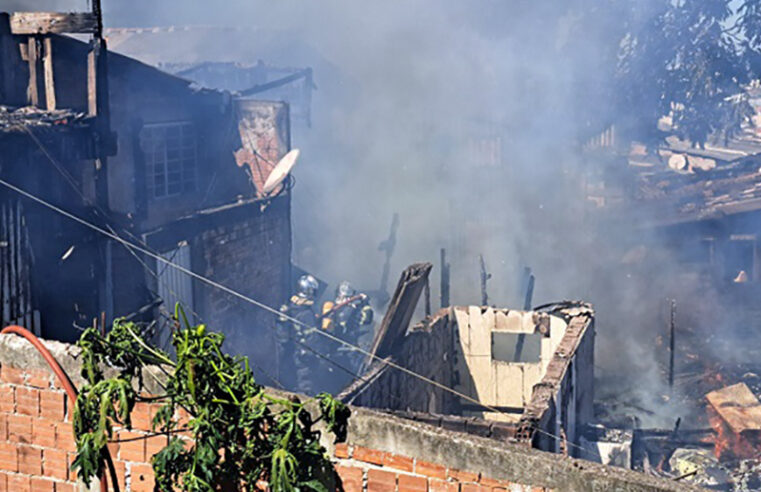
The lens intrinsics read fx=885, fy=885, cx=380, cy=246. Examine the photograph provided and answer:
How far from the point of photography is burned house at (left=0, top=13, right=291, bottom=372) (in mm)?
9805

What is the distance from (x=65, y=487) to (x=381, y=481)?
1833 mm

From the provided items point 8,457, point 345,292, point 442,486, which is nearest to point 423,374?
point 8,457

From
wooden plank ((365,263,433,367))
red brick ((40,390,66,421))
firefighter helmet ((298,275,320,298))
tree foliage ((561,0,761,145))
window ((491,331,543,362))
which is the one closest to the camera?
red brick ((40,390,66,421))

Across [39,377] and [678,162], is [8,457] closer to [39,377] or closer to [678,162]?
[39,377]

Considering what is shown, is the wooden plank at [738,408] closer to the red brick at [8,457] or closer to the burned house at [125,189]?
the burned house at [125,189]

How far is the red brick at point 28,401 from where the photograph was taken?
477cm

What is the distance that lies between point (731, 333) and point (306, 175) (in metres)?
13.5

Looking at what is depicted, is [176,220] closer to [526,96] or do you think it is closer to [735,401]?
[735,401]

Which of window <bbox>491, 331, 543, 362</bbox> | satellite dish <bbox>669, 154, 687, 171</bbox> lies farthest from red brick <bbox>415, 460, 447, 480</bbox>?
satellite dish <bbox>669, 154, 687, 171</bbox>

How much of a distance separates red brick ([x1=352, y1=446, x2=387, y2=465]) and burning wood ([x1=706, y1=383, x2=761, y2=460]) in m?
8.66

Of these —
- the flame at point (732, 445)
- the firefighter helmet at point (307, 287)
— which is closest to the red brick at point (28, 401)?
the flame at point (732, 445)

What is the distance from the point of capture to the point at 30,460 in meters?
4.84

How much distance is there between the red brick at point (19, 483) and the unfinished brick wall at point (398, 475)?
1.87 meters

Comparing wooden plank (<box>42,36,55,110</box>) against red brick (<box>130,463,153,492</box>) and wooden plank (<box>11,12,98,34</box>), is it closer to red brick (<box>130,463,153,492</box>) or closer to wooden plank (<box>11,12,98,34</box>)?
wooden plank (<box>11,12,98,34</box>)
